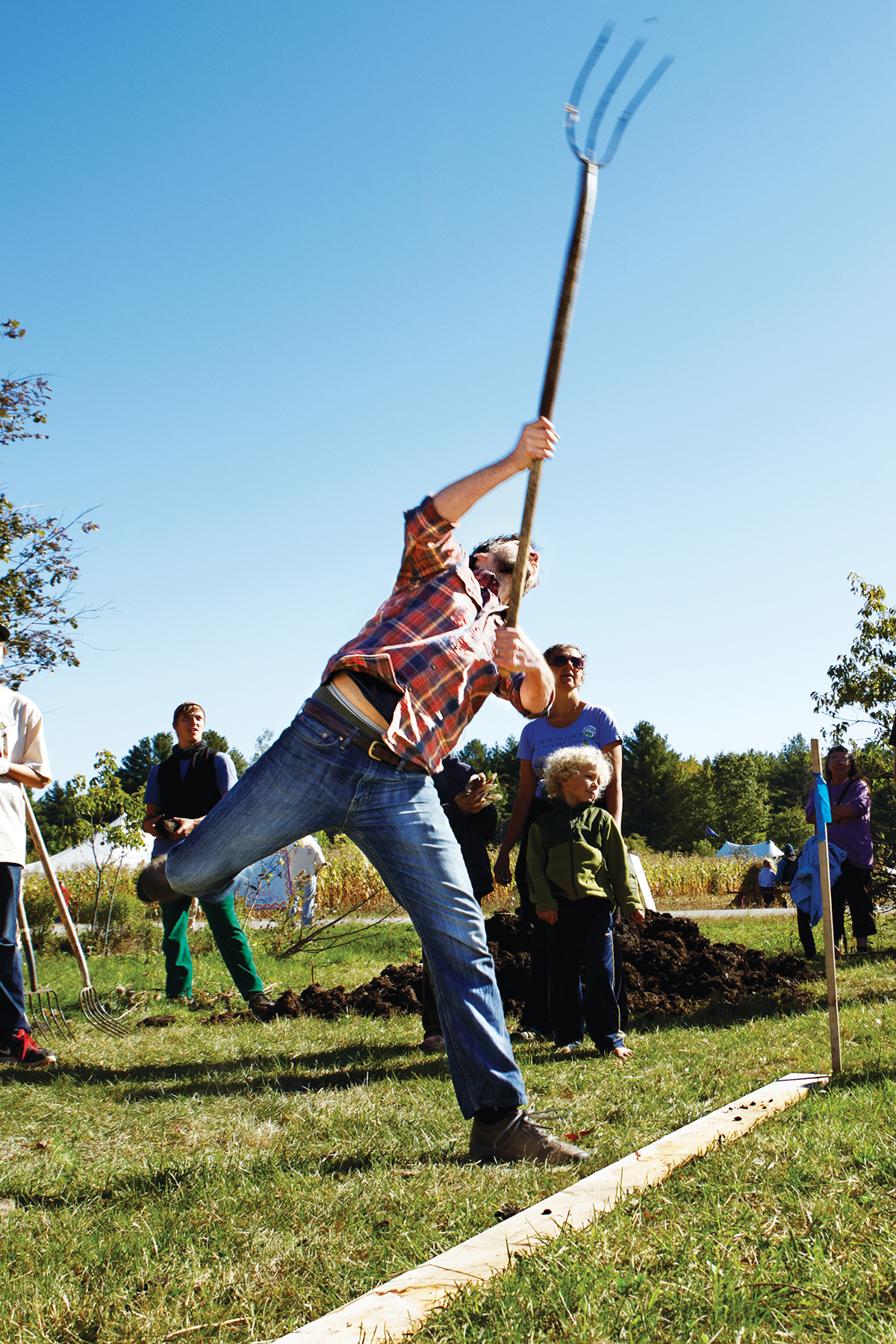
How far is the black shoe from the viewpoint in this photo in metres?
6.61

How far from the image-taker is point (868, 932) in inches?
363

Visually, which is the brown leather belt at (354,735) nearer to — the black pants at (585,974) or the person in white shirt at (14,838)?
the black pants at (585,974)

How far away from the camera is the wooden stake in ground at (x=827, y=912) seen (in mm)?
3986

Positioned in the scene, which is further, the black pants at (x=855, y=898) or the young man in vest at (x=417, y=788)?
the black pants at (x=855, y=898)

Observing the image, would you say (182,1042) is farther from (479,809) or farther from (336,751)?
(336,751)

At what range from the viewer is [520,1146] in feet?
10.2

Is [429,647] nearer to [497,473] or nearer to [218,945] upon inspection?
[497,473]

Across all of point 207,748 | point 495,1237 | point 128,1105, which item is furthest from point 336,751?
point 207,748

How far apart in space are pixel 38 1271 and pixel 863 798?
844 centimetres

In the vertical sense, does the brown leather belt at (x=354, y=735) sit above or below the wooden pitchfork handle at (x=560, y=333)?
below

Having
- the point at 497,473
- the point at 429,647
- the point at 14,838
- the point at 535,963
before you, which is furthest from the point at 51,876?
the point at 497,473

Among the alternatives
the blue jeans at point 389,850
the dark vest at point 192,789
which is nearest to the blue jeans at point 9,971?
the dark vest at point 192,789

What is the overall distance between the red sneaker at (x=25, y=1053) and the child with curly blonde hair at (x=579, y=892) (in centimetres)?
262

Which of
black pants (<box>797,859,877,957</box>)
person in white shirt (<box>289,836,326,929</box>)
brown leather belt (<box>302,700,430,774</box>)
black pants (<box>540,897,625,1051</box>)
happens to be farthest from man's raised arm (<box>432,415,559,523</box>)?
black pants (<box>797,859,877,957</box>)
